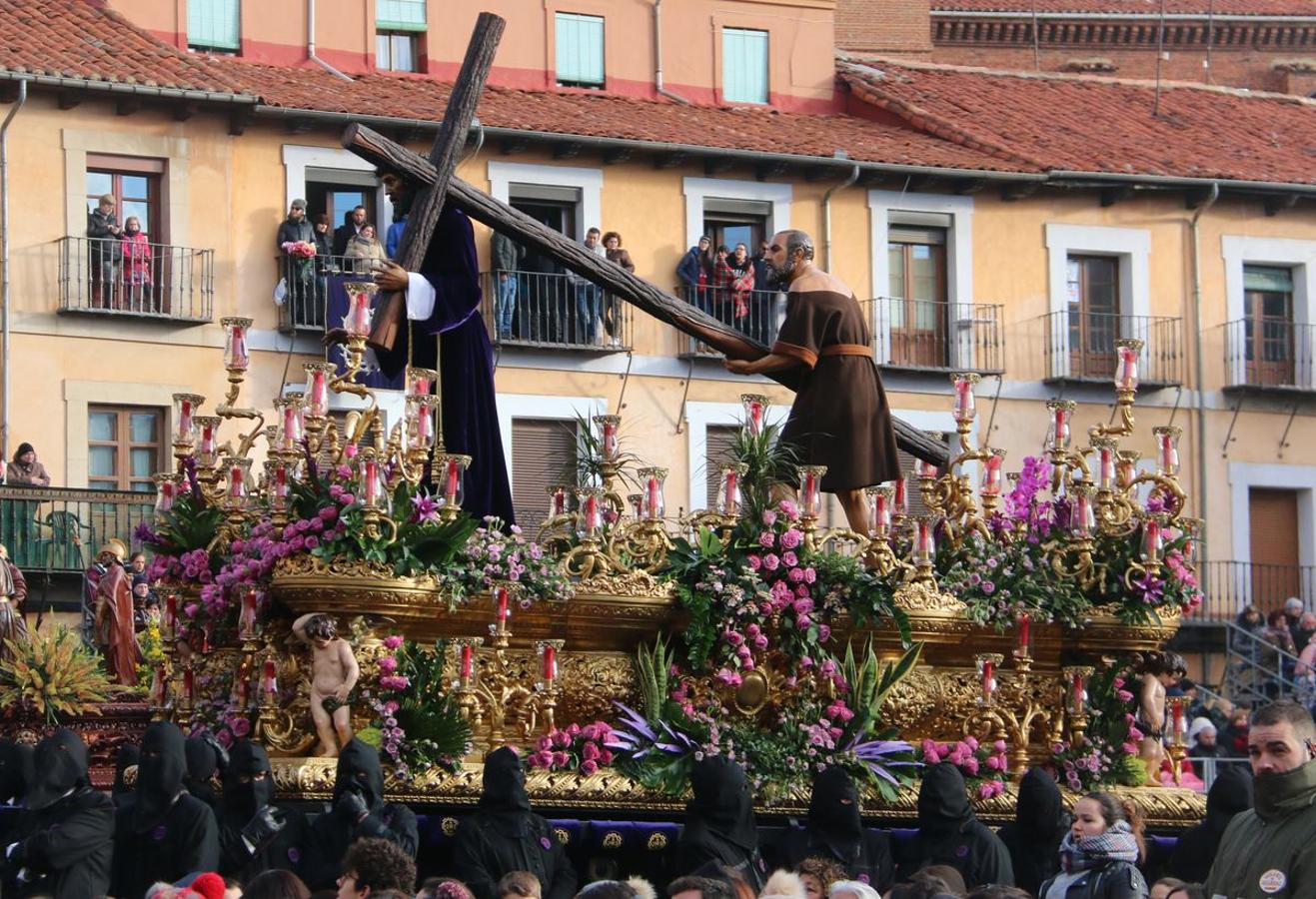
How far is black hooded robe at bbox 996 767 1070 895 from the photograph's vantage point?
16.2m

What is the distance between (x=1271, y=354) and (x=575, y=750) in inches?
955

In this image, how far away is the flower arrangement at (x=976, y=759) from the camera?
678 inches

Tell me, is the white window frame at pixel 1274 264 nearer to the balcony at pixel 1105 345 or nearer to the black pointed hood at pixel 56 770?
the balcony at pixel 1105 345

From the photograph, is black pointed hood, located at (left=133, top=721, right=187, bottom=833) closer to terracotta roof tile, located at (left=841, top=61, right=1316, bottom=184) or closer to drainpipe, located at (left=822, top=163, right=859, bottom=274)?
drainpipe, located at (left=822, top=163, right=859, bottom=274)

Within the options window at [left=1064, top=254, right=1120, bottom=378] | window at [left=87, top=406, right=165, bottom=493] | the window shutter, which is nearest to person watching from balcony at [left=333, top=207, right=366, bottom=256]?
window at [left=87, top=406, right=165, bottom=493]

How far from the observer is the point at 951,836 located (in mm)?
15578

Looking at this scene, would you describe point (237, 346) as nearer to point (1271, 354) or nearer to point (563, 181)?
point (563, 181)

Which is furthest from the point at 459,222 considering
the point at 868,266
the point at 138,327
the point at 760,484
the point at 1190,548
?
the point at 868,266

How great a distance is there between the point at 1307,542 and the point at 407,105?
13.4 m

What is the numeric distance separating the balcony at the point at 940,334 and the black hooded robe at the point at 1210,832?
2054 cm

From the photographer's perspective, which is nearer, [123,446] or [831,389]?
[831,389]

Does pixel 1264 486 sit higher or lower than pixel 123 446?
lower

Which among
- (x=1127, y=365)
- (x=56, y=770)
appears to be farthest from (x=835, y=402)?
(x=56, y=770)

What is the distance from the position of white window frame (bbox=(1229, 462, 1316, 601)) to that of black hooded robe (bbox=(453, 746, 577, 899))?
23.8 meters
